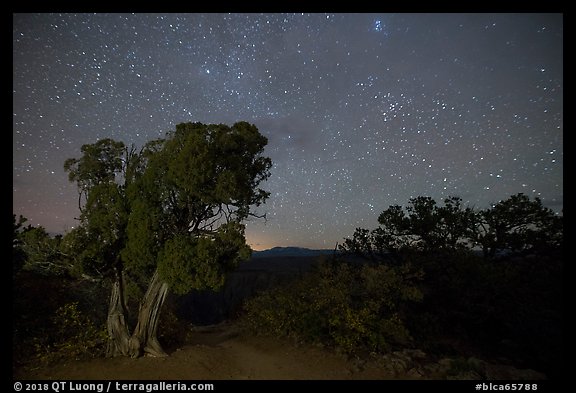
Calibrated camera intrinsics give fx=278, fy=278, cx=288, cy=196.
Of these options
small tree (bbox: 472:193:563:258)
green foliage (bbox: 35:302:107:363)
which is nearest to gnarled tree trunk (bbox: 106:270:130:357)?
green foliage (bbox: 35:302:107:363)

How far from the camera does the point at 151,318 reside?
9.79 m

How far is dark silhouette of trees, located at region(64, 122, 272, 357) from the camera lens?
8.53 m

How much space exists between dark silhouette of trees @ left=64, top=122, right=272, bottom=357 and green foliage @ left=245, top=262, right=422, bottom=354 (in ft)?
17.4

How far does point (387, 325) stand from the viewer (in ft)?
36.1

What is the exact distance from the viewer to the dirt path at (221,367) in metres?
8.00

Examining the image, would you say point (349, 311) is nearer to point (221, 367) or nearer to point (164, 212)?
point (221, 367)

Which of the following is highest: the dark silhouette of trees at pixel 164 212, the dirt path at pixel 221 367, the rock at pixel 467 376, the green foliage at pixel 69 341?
the dark silhouette of trees at pixel 164 212

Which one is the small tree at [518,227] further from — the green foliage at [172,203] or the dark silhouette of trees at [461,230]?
the green foliage at [172,203]

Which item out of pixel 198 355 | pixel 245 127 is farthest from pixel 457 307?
pixel 245 127

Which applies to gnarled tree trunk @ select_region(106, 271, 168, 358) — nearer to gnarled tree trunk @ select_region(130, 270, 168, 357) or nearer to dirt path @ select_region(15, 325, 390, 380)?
gnarled tree trunk @ select_region(130, 270, 168, 357)

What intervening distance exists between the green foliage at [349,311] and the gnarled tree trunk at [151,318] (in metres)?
5.55

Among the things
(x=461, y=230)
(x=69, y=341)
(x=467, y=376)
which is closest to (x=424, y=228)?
(x=461, y=230)

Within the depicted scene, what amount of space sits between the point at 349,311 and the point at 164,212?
26.4ft

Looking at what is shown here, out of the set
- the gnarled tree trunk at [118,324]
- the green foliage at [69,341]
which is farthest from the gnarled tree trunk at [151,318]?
the green foliage at [69,341]
